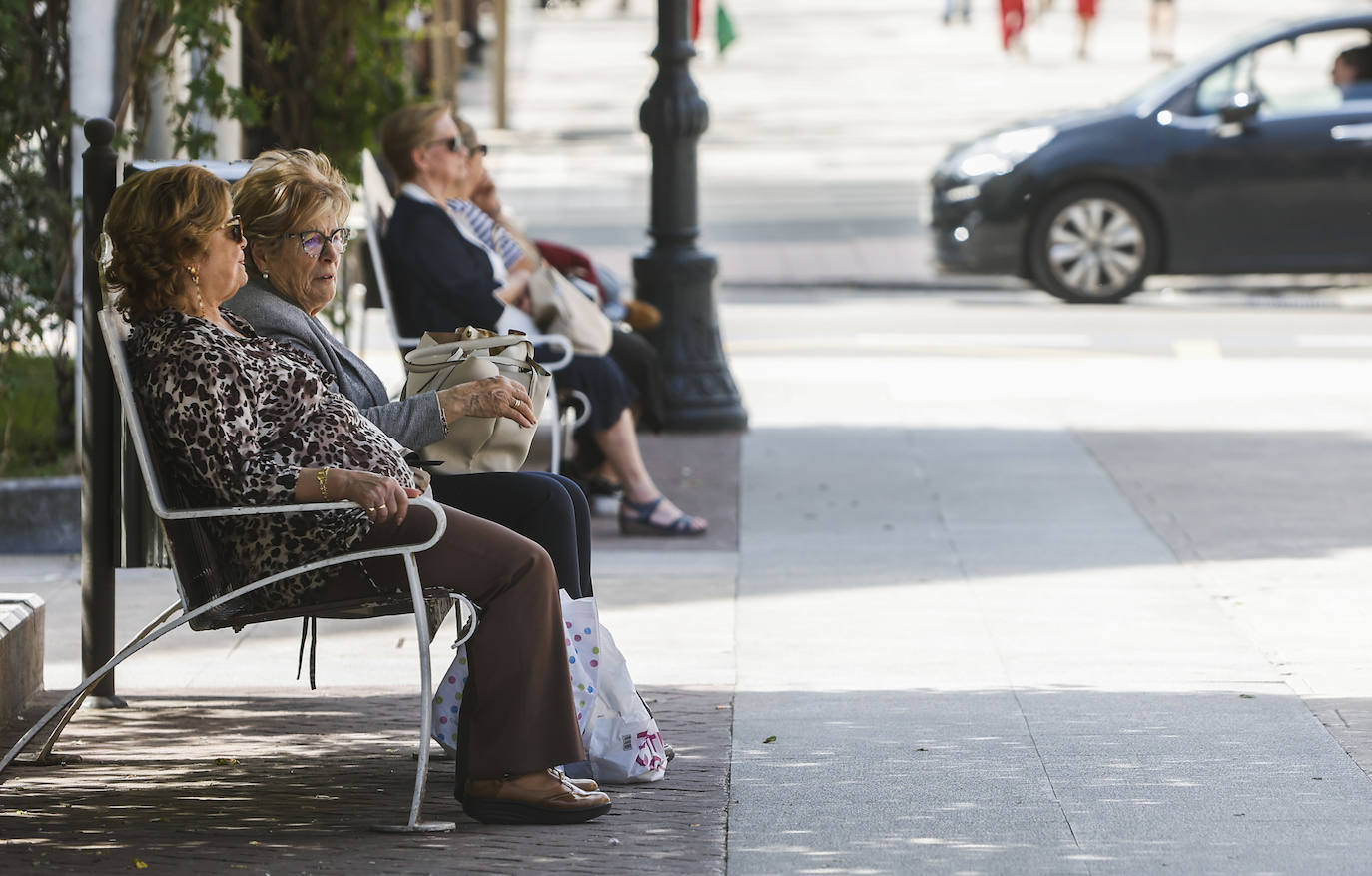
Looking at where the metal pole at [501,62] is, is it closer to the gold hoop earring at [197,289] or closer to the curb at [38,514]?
the curb at [38,514]

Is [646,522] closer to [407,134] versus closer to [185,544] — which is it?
[407,134]

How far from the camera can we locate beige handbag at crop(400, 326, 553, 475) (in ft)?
16.2

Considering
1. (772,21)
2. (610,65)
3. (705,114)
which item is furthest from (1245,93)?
(772,21)

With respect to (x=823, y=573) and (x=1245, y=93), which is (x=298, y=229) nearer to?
(x=823, y=573)

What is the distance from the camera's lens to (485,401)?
188 inches

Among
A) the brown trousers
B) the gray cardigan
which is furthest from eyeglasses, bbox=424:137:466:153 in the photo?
the brown trousers

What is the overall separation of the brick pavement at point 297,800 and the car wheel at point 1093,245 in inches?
374

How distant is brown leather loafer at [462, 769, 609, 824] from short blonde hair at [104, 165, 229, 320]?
1.15m

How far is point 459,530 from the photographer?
4.47 meters

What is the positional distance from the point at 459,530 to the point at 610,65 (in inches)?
1301

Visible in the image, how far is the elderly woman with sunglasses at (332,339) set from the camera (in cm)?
474

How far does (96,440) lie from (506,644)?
1438 mm

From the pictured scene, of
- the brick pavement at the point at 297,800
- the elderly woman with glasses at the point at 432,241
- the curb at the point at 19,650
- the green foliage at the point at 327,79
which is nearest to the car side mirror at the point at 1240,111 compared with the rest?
the green foliage at the point at 327,79

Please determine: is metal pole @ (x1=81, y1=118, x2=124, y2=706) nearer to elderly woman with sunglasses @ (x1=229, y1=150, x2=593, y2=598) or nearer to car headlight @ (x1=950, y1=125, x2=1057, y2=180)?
elderly woman with sunglasses @ (x1=229, y1=150, x2=593, y2=598)
